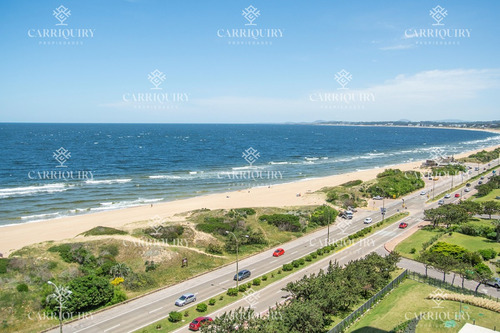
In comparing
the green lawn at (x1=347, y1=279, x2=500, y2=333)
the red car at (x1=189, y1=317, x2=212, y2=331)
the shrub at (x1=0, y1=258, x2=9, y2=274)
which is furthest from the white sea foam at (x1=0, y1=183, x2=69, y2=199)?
the green lawn at (x1=347, y1=279, x2=500, y2=333)

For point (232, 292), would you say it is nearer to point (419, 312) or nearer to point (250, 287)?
point (250, 287)

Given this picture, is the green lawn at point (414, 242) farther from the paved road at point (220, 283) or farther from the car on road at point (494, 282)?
the car on road at point (494, 282)

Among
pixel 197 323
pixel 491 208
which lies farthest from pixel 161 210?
pixel 491 208

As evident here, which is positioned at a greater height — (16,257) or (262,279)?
(16,257)

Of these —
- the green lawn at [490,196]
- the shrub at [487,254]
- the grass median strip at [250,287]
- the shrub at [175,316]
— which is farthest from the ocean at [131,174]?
the shrub at [487,254]

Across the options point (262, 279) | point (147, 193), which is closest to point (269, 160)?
point (147, 193)

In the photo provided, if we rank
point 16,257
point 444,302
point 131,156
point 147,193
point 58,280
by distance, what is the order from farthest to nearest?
point 131,156 → point 147,193 → point 16,257 → point 58,280 → point 444,302

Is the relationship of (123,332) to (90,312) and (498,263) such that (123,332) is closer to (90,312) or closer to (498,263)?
(90,312)

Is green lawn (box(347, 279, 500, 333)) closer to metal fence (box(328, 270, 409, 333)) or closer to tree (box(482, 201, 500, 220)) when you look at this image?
metal fence (box(328, 270, 409, 333))
